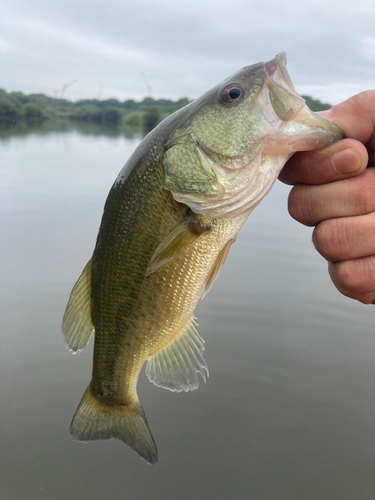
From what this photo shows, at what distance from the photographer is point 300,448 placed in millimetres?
3326

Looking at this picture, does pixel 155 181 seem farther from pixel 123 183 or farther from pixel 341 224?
pixel 341 224

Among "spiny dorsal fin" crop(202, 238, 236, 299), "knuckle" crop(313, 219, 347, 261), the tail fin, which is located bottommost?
the tail fin

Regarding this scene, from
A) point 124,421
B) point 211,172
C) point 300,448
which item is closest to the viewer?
point 211,172

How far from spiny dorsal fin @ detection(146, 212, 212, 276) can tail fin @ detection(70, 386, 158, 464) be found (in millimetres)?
913

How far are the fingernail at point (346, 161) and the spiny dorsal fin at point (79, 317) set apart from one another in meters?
1.27

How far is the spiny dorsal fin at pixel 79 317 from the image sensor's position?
6.51ft

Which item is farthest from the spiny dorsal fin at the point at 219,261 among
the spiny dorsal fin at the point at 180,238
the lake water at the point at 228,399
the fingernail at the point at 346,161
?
the lake water at the point at 228,399

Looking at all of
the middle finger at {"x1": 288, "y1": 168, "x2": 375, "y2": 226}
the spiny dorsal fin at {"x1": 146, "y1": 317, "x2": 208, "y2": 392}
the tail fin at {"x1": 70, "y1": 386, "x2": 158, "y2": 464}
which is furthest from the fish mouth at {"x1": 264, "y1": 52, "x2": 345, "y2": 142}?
the tail fin at {"x1": 70, "y1": 386, "x2": 158, "y2": 464}

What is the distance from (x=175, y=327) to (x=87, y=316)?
1.58 ft

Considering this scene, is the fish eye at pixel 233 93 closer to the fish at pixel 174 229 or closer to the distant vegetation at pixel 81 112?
the fish at pixel 174 229

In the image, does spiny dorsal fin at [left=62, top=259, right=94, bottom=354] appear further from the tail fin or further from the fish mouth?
the fish mouth

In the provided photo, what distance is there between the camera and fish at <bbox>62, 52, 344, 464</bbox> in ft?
5.10

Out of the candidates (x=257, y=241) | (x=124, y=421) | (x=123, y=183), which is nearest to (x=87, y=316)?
(x=124, y=421)

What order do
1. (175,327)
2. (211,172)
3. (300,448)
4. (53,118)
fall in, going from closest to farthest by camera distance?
(211,172) → (175,327) → (300,448) → (53,118)
